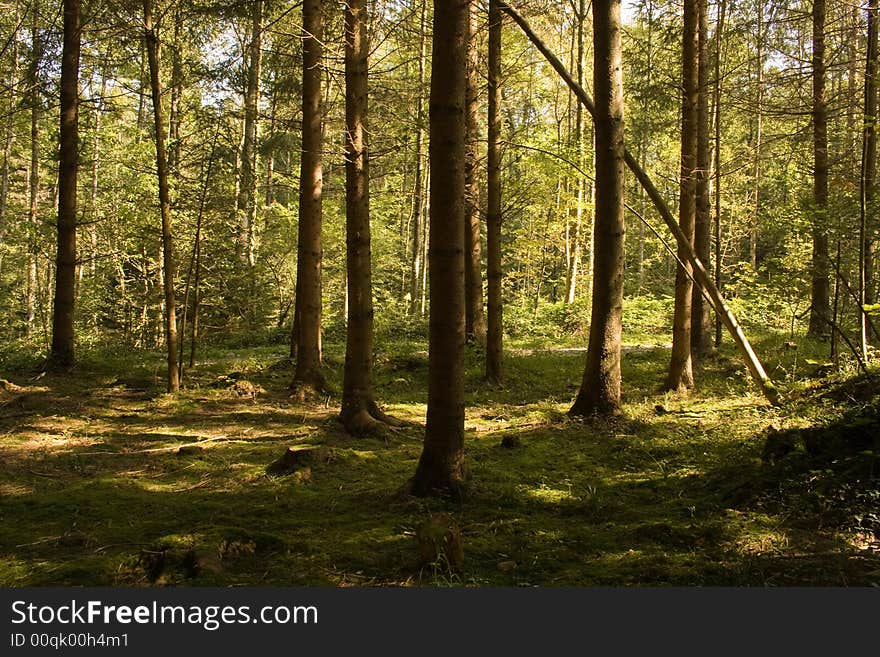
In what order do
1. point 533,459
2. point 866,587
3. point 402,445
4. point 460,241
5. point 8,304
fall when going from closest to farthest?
1. point 866,587
2. point 460,241
3. point 533,459
4. point 402,445
5. point 8,304

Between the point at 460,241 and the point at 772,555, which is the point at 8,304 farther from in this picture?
the point at 772,555

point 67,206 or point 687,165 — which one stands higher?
point 687,165

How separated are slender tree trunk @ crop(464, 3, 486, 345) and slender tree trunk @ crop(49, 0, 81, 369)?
838 centimetres

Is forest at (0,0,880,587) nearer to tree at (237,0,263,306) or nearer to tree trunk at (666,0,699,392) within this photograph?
tree trunk at (666,0,699,392)

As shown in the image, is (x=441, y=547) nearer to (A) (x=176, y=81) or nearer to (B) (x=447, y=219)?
(B) (x=447, y=219)

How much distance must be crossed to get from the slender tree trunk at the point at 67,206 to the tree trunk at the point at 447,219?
35.9 feet

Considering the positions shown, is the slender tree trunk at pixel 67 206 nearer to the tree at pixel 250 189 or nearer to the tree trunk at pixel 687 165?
the tree at pixel 250 189

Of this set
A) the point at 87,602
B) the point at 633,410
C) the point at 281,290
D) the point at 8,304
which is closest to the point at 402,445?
the point at 633,410

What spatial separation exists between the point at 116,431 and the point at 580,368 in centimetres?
1013

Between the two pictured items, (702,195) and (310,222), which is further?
(702,195)

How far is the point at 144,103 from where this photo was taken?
2770cm

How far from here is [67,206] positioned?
1286 centimetres

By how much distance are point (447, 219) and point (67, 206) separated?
1135 centimetres

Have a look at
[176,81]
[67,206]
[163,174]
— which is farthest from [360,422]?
[176,81]
